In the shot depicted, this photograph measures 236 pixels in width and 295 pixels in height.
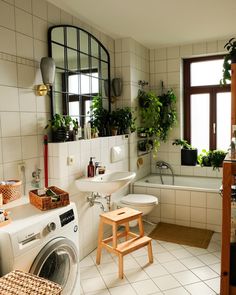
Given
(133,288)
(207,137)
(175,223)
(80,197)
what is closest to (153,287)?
(133,288)

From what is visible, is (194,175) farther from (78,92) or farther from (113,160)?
(78,92)

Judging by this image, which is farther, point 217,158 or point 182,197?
point 217,158

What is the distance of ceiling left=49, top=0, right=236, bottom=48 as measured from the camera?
262 centimetres

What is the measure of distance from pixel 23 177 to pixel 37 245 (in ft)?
2.64

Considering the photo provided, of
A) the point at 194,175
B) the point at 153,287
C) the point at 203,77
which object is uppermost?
the point at 203,77

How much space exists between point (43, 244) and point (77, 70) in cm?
189

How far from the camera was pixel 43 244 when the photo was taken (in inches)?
63.5

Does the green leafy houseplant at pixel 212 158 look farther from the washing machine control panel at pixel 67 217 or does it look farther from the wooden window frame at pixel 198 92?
the washing machine control panel at pixel 67 217

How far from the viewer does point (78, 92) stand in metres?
2.94

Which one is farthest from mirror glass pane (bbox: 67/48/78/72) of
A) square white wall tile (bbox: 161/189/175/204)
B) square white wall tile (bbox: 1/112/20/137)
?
square white wall tile (bbox: 161/189/175/204)

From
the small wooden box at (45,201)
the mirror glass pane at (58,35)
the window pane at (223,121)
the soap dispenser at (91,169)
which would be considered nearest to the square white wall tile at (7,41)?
the mirror glass pane at (58,35)

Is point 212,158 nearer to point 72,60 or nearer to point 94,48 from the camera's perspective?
point 94,48

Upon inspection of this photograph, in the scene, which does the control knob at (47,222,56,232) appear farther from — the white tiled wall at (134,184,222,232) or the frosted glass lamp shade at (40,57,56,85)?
the white tiled wall at (134,184,222,232)

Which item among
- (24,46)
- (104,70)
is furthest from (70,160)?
(104,70)
